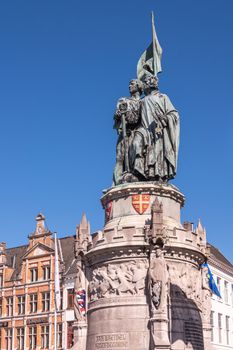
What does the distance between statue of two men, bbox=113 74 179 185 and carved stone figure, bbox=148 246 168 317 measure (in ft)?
14.2

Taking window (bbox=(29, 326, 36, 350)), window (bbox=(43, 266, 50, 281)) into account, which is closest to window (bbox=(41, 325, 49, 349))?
window (bbox=(29, 326, 36, 350))

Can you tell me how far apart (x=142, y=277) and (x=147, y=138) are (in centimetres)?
611

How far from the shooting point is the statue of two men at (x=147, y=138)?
25016 millimetres

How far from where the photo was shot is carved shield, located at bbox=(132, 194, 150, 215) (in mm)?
23622

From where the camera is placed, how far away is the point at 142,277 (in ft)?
72.5

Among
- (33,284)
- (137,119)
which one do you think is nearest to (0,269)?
(33,284)

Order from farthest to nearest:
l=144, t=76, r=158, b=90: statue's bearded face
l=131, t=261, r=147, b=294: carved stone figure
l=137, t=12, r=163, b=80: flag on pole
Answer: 1. l=137, t=12, r=163, b=80: flag on pole
2. l=144, t=76, r=158, b=90: statue's bearded face
3. l=131, t=261, r=147, b=294: carved stone figure

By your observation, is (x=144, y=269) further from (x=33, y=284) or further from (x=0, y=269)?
(x=0, y=269)

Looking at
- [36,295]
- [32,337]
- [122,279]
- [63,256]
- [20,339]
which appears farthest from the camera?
[63,256]

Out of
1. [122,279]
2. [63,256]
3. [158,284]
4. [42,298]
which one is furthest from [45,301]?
[158,284]

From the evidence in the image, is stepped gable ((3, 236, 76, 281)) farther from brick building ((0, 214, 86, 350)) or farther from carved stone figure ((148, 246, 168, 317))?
carved stone figure ((148, 246, 168, 317))

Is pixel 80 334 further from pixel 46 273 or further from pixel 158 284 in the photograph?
pixel 46 273

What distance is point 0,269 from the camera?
6475cm

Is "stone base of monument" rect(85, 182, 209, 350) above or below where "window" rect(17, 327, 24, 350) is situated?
below
